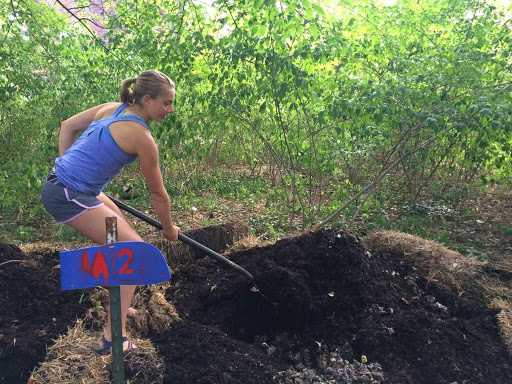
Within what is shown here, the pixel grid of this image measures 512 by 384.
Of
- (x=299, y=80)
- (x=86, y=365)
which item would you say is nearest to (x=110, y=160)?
(x=86, y=365)

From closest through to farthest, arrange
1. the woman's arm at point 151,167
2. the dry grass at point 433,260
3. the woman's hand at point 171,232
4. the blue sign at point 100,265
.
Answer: the blue sign at point 100,265 → the woman's arm at point 151,167 → the woman's hand at point 171,232 → the dry grass at point 433,260

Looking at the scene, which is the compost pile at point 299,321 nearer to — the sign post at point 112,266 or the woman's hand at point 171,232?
the woman's hand at point 171,232

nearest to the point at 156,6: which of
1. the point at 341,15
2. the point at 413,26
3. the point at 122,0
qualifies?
the point at 122,0

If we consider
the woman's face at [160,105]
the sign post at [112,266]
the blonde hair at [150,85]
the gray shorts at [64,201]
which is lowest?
the sign post at [112,266]

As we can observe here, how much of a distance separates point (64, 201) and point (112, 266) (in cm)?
73

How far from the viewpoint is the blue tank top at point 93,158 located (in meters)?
2.07

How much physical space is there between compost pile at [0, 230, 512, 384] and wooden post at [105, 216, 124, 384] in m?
0.60

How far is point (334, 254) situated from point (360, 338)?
676mm

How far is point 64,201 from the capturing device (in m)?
2.13

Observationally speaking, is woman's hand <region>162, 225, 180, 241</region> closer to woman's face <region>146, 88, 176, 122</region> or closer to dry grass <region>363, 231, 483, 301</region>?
woman's face <region>146, 88, 176, 122</region>

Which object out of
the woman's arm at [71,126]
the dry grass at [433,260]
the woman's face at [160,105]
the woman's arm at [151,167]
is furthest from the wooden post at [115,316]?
the dry grass at [433,260]

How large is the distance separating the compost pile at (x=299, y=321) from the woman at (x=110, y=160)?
81 centimetres

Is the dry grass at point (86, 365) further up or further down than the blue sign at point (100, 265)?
further down

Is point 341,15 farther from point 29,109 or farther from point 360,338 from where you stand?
point 29,109
